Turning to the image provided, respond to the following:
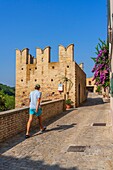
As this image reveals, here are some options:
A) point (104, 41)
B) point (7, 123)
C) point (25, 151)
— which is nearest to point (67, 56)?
point (104, 41)

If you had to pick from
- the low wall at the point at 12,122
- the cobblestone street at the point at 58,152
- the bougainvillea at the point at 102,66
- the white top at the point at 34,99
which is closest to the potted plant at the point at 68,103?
the bougainvillea at the point at 102,66

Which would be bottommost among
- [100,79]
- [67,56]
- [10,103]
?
[10,103]

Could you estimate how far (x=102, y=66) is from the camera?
45.8ft

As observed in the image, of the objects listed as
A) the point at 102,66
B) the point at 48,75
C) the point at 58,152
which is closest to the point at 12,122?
the point at 58,152

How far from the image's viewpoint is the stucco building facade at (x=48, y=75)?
17.5 metres

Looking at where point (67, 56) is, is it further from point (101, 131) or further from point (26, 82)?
point (101, 131)

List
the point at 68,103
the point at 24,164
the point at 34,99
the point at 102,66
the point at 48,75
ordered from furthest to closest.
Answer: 1. the point at 48,75
2. the point at 68,103
3. the point at 102,66
4. the point at 34,99
5. the point at 24,164

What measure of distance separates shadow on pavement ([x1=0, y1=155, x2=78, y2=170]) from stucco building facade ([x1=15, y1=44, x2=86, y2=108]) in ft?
43.0

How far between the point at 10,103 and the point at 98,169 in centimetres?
2723

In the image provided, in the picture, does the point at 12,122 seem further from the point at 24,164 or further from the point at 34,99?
the point at 24,164

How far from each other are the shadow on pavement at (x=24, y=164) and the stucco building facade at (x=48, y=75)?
515 inches

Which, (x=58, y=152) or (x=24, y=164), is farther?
(x=58, y=152)

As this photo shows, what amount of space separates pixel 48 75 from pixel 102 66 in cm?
588

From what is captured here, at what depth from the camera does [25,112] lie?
24.1ft
